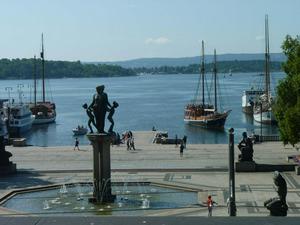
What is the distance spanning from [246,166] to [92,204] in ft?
36.9

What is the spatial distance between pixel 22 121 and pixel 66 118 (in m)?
29.8

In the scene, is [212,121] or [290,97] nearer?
[290,97]

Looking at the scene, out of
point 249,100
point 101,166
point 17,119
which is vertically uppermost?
point 101,166

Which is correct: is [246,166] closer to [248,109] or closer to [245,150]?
[245,150]

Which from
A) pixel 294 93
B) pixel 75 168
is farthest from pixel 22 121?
pixel 294 93

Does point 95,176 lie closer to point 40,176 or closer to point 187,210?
point 187,210

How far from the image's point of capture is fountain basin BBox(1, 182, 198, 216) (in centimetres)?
2695

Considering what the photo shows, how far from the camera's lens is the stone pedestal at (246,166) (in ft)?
120

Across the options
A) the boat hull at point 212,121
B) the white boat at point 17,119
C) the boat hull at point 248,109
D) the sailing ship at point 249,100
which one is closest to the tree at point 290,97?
the boat hull at point 212,121

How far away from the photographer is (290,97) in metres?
36.8

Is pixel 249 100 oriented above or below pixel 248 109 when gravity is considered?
above

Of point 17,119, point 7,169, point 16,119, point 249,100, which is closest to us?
point 7,169

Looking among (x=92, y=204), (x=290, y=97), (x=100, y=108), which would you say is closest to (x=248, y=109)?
(x=290, y=97)

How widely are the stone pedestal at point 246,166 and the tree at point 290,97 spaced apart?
7.20ft
